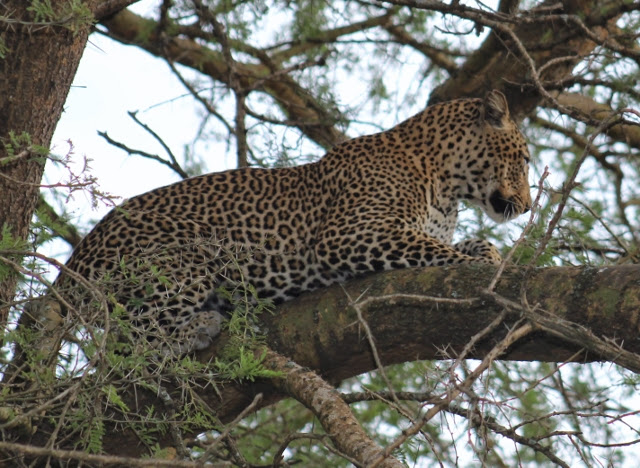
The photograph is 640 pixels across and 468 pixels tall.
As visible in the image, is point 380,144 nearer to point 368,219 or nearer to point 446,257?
point 368,219

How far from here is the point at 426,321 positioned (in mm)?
5750

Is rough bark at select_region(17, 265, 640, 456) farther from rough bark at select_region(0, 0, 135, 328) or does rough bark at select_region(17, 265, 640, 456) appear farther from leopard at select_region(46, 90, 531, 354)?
rough bark at select_region(0, 0, 135, 328)

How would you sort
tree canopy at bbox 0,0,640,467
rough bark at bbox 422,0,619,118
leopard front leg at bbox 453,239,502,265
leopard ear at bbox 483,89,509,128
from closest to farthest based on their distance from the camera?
tree canopy at bbox 0,0,640,467, leopard front leg at bbox 453,239,502,265, leopard ear at bbox 483,89,509,128, rough bark at bbox 422,0,619,118

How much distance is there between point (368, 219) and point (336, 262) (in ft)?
1.62

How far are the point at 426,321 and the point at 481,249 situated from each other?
67.0 inches

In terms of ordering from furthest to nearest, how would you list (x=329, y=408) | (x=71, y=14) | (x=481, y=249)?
(x=481, y=249), (x=71, y=14), (x=329, y=408)

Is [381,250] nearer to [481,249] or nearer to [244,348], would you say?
[481,249]

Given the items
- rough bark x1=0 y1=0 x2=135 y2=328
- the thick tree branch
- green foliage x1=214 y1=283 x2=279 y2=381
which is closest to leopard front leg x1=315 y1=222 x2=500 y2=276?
green foliage x1=214 y1=283 x2=279 y2=381

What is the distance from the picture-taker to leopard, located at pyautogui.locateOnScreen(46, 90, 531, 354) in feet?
21.9

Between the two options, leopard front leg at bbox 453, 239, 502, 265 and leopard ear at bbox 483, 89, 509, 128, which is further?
leopard ear at bbox 483, 89, 509, 128

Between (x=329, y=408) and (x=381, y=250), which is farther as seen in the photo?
(x=381, y=250)

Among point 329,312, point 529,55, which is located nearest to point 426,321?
point 329,312

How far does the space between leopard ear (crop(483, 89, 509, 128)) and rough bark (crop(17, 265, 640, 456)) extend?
2144mm

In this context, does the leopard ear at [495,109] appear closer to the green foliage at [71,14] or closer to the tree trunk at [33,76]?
the tree trunk at [33,76]
